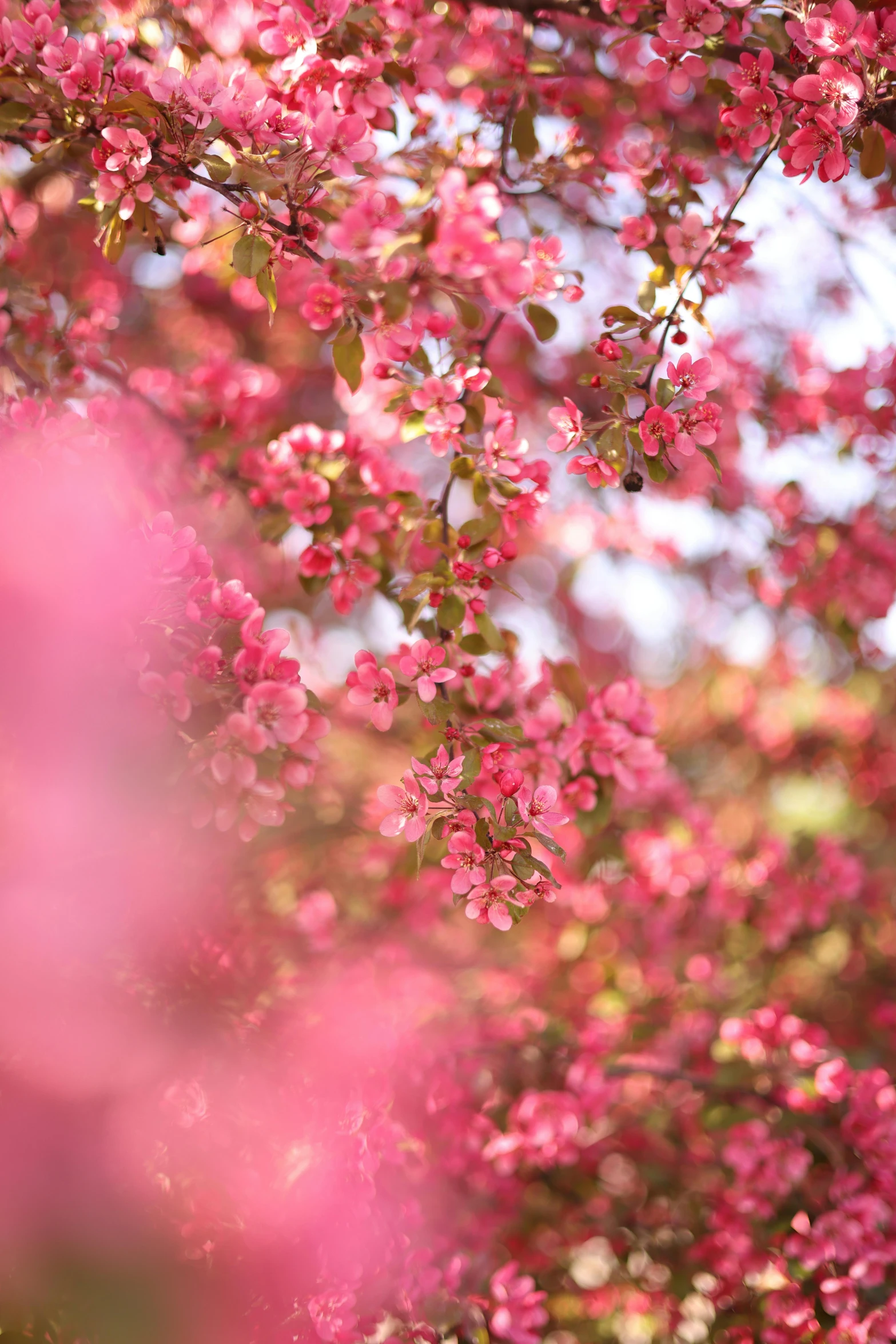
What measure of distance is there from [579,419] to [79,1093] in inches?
55.8

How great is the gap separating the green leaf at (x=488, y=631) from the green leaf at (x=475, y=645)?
1cm

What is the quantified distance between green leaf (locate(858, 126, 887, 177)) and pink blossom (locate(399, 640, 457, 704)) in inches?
41.9

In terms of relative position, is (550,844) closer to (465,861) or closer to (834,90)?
(465,861)

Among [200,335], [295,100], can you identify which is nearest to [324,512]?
[295,100]

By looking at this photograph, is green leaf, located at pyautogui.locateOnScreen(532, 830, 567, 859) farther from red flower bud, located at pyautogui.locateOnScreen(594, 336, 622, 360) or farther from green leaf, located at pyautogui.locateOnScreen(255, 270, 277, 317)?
green leaf, located at pyautogui.locateOnScreen(255, 270, 277, 317)

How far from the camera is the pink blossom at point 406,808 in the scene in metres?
1.16

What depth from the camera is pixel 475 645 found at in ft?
4.47

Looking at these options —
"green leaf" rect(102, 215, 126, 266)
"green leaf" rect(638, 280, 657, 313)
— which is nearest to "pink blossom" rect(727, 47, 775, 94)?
"green leaf" rect(638, 280, 657, 313)

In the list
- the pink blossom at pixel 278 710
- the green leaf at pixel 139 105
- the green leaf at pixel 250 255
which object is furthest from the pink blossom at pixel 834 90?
the pink blossom at pixel 278 710

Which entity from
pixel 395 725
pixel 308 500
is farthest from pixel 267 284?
pixel 395 725

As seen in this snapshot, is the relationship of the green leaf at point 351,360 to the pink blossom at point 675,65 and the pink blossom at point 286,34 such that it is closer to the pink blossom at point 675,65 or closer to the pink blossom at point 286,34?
the pink blossom at point 286,34

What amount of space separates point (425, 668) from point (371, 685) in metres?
0.09

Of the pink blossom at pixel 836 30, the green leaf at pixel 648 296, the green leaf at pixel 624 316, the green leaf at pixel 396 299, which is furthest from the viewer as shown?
the green leaf at pixel 648 296

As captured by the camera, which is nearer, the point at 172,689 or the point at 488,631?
the point at 172,689
